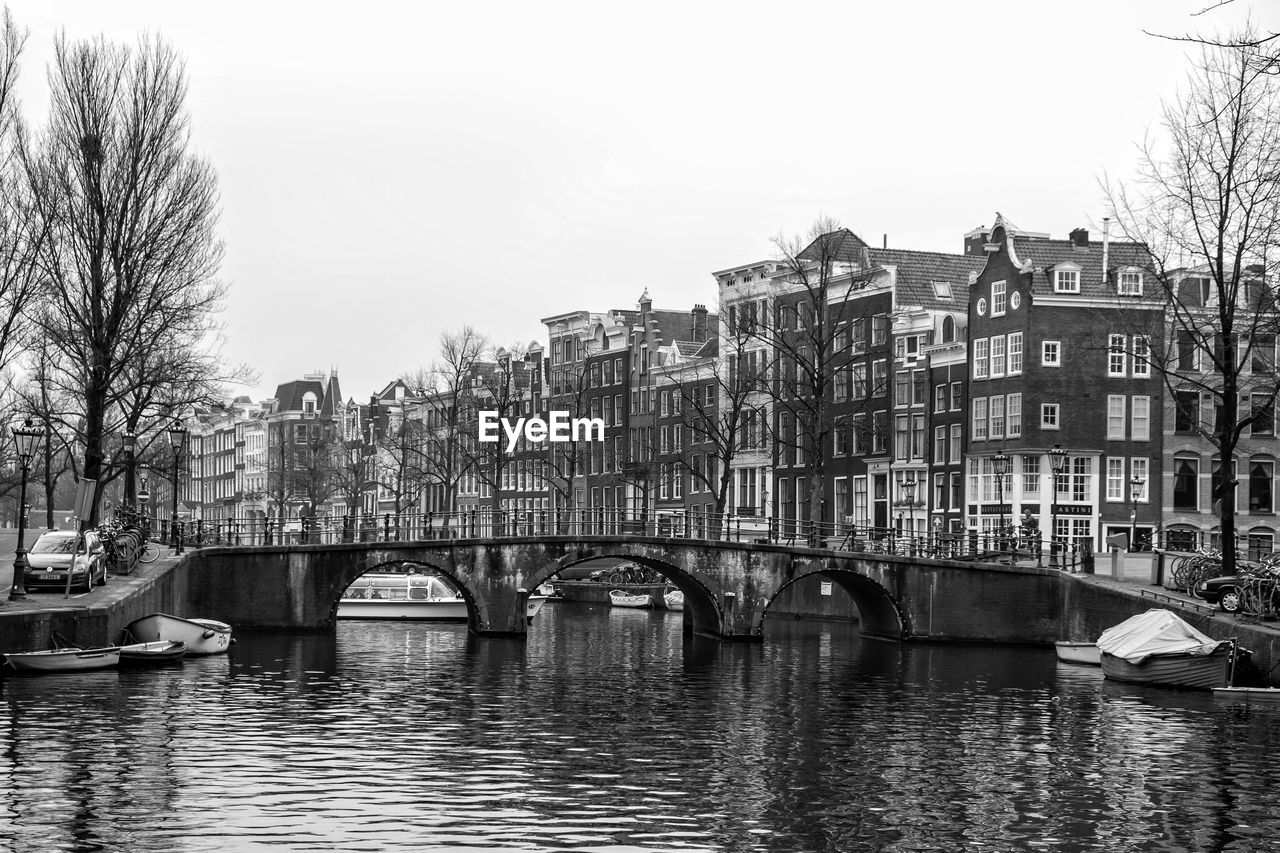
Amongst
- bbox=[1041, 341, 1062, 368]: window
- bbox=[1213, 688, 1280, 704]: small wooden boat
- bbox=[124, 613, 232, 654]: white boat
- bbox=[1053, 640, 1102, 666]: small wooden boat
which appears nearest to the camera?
bbox=[1213, 688, 1280, 704]: small wooden boat

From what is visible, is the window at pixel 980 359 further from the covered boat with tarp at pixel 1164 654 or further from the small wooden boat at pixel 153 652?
the small wooden boat at pixel 153 652

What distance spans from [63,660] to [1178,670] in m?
25.0

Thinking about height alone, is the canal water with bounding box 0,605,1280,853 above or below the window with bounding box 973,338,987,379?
below

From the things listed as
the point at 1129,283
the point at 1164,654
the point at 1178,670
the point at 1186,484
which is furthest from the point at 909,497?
the point at 1178,670

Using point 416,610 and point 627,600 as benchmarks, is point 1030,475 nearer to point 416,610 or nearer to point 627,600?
point 627,600

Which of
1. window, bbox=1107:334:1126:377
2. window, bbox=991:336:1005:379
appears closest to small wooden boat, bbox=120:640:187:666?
window, bbox=991:336:1005:379

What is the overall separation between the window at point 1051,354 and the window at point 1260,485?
8.47m

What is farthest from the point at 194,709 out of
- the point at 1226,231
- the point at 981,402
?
the point at 981,402

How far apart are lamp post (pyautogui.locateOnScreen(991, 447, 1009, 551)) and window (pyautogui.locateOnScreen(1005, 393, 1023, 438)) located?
80cm

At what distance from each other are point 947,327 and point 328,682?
39649mm

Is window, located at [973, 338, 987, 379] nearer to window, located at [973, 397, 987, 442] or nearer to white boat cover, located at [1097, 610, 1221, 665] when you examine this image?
window, located at [973, 397, 987, 442]

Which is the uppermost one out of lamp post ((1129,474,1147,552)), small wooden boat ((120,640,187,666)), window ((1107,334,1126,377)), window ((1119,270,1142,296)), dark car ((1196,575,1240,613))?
window ((1119,270,1142,296))

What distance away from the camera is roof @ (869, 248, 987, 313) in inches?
3098

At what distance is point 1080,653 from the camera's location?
168 feet
